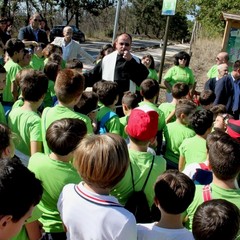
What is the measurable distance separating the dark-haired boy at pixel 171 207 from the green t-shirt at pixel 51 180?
602mm

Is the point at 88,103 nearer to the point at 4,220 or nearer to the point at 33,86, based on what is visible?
the point at 33,86

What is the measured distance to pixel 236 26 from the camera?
924 cm

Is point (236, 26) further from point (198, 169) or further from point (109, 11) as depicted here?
point (109, 11)

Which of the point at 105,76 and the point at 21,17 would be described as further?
the point at 21,17

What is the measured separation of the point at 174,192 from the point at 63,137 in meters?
0.83

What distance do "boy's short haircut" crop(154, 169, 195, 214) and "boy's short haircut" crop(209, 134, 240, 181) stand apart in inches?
13.2

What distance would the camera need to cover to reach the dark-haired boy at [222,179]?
227 centimetres

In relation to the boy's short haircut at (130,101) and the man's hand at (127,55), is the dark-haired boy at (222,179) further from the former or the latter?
the man's hand at (127,55)

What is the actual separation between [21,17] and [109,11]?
65.4 ft

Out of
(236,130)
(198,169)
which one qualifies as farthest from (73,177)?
(236,130)

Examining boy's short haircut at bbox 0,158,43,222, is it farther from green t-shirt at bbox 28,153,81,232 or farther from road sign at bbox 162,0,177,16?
road sign at bbox 162,0,177,16

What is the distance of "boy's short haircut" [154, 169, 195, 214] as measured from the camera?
1.98 metres

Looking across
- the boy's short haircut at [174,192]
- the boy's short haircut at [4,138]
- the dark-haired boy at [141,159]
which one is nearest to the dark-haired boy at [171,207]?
the boy's short haircut at [174,192]

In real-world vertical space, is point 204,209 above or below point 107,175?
below
